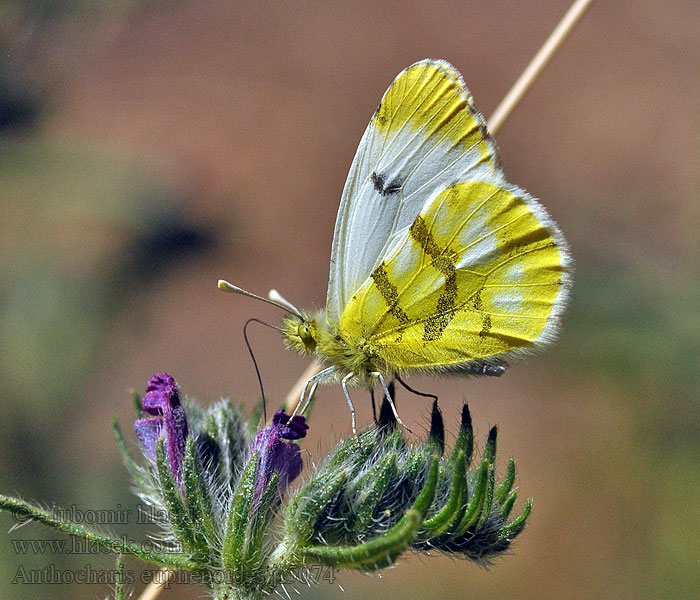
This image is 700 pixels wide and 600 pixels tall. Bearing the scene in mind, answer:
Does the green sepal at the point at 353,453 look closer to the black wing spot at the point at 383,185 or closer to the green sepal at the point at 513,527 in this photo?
the green sepal at the point at 513,527

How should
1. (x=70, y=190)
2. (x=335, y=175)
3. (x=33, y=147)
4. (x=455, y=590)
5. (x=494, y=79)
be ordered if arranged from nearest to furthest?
(x=33, y=147) → (x=70, y=190) → (x=455, y=590) → (x=335, y=175) → (x=494, y=79)

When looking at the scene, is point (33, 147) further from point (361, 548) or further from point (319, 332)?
point (361, 548)

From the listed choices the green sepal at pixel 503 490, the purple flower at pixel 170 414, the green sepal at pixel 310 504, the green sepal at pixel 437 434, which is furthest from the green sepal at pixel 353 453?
the purple flower at pixel 170 414

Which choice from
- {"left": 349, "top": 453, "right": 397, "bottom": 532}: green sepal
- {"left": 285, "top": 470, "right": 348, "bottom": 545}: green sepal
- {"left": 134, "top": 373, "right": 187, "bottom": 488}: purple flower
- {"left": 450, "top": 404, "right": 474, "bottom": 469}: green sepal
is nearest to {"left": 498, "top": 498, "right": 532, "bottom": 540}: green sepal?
{"left": 450, "top": 404, "right": 474, "bottom": 469}: green sepal

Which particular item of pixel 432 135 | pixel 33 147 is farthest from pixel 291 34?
pixel 432 135

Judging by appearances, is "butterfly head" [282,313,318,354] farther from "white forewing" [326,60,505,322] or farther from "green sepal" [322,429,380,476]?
"green sepal" [322,429,380,476]
